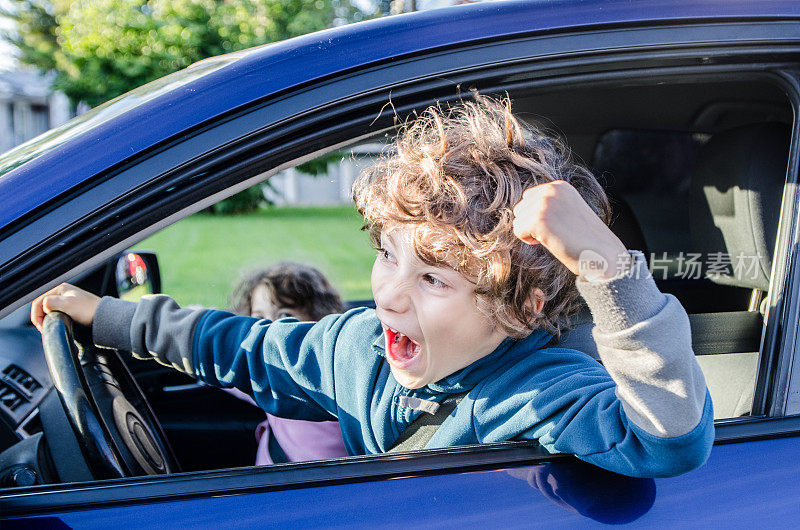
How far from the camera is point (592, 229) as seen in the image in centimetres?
92

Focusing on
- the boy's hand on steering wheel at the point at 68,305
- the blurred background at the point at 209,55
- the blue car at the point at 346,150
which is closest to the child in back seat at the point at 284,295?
the boy's hand on steering wheel at the point at 68,305

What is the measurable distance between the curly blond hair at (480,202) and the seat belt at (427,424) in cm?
16

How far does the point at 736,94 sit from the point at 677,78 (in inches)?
30.3

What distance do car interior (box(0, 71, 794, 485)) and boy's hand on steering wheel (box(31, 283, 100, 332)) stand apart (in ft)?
0.51

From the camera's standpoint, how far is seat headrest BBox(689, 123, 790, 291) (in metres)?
1.53

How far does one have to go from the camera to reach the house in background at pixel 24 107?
2584 centimetres

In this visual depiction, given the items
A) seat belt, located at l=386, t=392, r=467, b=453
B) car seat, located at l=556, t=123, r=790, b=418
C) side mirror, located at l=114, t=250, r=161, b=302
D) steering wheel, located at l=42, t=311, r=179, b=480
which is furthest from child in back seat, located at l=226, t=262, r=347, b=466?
car seat, located at l=556, t=123, r=790, b=418

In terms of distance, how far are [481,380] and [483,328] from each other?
3.9 inches

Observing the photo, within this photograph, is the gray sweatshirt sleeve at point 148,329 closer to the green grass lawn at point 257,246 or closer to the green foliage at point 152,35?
the green grass lawn at point 257,246

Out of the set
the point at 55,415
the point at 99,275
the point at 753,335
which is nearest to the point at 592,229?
the point at 753,335

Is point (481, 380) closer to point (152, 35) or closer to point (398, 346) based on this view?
point (398, 346)

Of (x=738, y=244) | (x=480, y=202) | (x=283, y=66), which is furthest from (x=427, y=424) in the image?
(x=738, y=244)

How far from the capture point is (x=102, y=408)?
4.28 ft

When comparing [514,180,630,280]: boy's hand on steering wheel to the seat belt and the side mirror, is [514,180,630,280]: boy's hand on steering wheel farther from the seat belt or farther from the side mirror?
the side mirror
